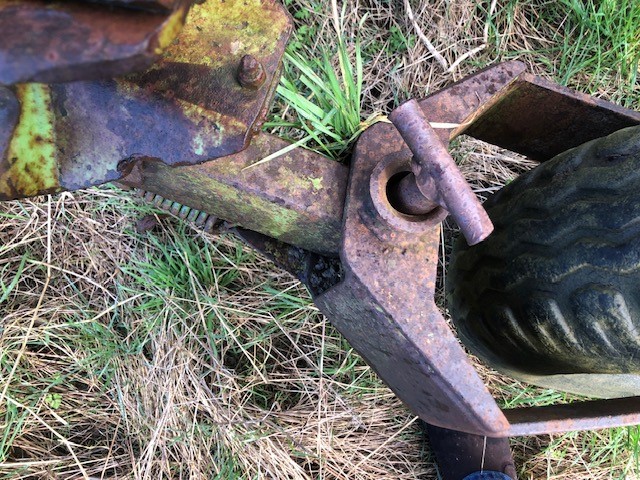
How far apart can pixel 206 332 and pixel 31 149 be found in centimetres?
120

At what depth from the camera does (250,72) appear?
108 cm

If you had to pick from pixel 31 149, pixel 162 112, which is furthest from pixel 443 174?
pixel 31 149

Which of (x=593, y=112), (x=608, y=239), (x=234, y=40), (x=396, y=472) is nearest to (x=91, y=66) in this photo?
(x=234, y=40)

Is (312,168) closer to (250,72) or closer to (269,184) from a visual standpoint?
(269,184)

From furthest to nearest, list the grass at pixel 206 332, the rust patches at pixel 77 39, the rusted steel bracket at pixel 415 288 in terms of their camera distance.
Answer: the grass at pixel 206 332 < the rusted steel bracket at pixel 415 288 < the rust patches at pixel 77 39

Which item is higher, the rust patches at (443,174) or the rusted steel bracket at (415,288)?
the rust patches at (443,174)

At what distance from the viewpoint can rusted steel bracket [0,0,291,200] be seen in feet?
3.47

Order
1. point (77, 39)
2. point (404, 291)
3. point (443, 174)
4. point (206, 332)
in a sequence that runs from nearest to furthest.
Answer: point (77, 39) < point (443, 174) < point (404, 291) < point (206, 332)

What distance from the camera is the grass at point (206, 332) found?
2082 millimetres

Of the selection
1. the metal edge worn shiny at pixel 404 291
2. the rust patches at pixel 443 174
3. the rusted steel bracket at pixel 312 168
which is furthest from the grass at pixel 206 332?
the rust patches at pixel 443 174

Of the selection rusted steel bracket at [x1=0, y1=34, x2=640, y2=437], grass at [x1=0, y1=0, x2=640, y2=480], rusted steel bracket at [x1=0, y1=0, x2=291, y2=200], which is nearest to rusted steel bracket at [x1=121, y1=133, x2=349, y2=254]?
rusted steel bracket at [x1=0, y1=34, x2=640, y2=437]

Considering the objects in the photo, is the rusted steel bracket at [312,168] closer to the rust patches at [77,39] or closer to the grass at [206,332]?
the rust patches at [77,39]

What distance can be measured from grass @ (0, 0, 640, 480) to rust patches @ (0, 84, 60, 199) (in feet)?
3.34

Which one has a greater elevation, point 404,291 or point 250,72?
point 250,72
